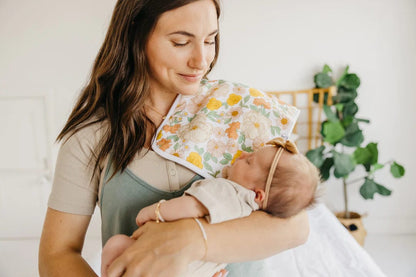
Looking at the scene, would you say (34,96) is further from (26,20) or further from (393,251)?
(393,251)

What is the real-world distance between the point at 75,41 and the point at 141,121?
238cm

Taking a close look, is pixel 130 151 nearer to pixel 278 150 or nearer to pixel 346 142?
pixel 278 150

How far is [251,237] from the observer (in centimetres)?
81

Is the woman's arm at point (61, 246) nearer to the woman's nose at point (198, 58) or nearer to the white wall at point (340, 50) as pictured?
the woman's nose at point (198, 58)

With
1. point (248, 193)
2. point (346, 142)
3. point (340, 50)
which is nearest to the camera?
point (248, 193)

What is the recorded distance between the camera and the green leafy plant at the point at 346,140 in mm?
2736

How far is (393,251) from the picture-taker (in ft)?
9.63

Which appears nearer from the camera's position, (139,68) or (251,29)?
(139,68)

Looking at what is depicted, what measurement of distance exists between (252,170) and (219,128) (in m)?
0.20

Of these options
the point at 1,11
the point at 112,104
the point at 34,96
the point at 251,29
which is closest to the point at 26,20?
the point at 1,11

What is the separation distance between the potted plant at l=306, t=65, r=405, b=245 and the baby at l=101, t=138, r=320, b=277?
1.93m

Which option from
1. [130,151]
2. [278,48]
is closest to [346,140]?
[278,48]

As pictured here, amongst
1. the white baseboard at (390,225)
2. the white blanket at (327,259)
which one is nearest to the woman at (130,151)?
the white blanket at (327,259)

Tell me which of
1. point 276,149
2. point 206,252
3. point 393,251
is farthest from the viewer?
point 393,251
